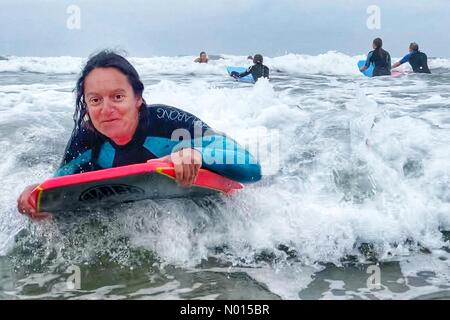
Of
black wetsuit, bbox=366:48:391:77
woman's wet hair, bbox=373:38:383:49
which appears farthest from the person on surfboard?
black wetsuit, bbox=366:48:391:77

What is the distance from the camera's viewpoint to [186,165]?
3012 mm

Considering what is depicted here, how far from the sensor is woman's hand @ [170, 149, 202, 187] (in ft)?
9.87

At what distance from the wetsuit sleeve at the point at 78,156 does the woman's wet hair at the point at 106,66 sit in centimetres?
21

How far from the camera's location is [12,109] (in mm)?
7598

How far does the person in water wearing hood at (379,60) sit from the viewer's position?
11961mm

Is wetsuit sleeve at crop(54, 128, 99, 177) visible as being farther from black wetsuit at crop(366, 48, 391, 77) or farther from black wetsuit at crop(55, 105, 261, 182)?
black wetsuit at crop(366, 48, 391, 77)

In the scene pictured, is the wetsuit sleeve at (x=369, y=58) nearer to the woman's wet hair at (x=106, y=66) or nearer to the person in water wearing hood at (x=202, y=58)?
the person in water wearing hood at (x=202, y=58)

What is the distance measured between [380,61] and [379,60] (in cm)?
3

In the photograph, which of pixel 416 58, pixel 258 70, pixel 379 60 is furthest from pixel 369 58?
pixel 258 70

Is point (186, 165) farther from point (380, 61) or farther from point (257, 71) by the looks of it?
point (380, 61)

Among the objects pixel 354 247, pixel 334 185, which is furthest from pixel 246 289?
pixel 334 185
